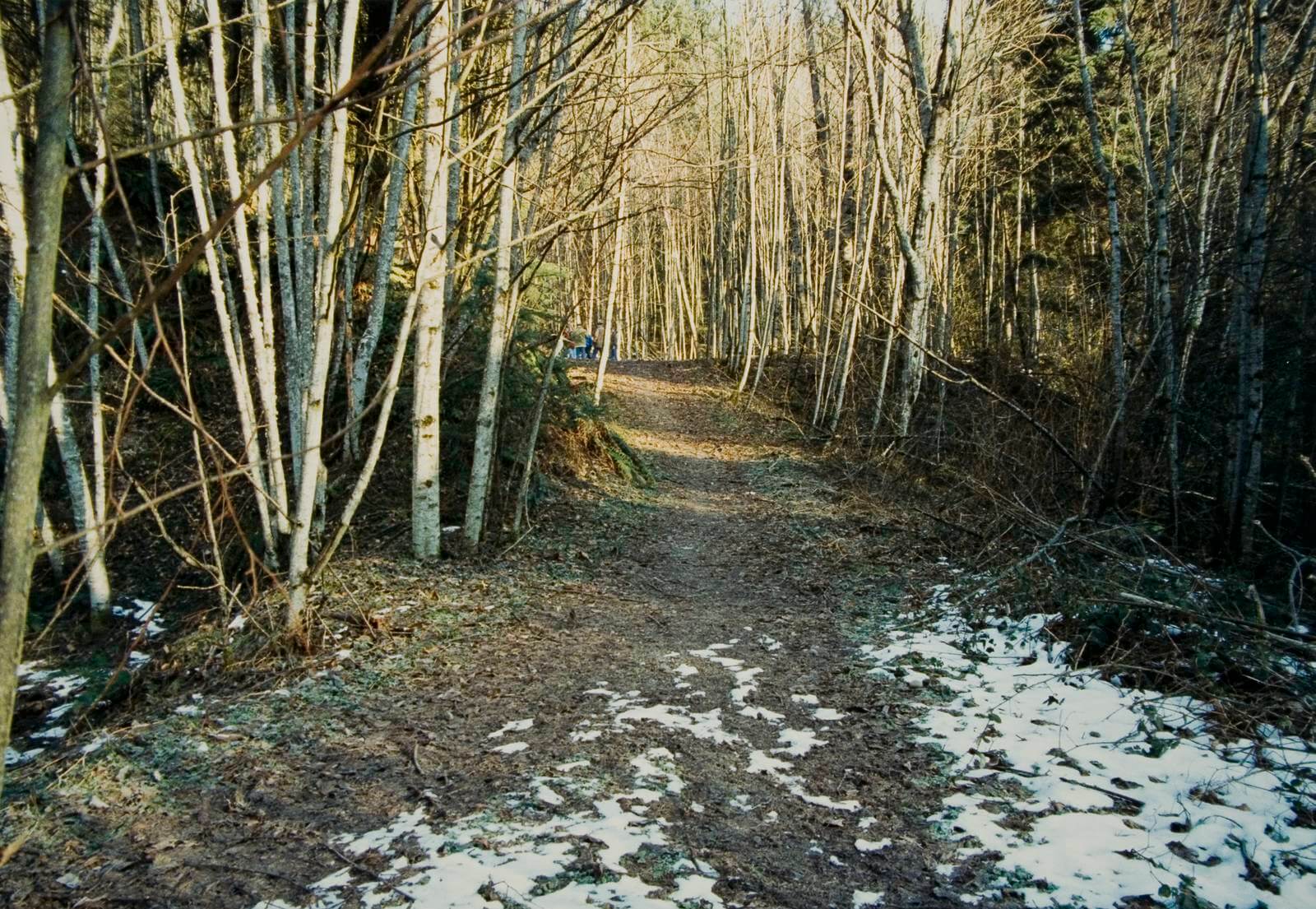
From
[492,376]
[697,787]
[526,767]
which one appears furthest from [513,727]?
[492,376]

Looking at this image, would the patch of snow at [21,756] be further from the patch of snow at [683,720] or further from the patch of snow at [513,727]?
the patch of snow at [683,720]

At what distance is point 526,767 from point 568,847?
0.81 meters

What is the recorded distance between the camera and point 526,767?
416 cm

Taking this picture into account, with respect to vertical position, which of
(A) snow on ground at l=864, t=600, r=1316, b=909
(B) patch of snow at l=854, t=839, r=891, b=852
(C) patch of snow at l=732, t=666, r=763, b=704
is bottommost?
(C) patch of snow at l=732, t=666, r=763, b=704

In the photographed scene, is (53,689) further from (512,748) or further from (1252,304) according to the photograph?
(1252,304)

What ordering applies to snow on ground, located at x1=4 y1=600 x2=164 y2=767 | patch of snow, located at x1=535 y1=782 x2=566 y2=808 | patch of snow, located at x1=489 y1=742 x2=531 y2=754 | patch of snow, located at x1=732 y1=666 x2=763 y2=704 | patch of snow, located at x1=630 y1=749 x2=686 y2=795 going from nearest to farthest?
patch of snow, located at x1=535 y1=782 x2=566 y2=808 < patch of snow, located at x1=630 y1=749 x2=686 y2=795 < patch of snow, located at x1=489 y1=742 x2=531 y2=754 < patch of snow, located at x1=732 y1=666 x2=763 y2=704 < snow on ground, located at x1=4 y1=600 x2=164 y2=767

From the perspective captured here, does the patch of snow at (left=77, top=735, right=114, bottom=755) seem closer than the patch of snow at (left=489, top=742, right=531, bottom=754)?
Yes

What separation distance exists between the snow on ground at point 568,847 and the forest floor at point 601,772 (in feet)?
0.04

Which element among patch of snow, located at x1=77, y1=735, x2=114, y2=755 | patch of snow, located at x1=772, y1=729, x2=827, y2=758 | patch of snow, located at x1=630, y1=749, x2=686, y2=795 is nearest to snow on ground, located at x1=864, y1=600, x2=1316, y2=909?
patch of snow, located at x1=772, y1=729, x2=827, y2=758

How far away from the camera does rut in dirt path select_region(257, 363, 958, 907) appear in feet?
10.4

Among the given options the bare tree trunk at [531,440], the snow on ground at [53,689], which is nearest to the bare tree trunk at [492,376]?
the bare tree trunk at [531,440]

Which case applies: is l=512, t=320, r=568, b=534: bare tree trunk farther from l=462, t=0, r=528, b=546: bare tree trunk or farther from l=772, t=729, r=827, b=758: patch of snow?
l=772, t=729, r=827, b=758: patch of snow

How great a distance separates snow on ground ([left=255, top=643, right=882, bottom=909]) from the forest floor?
1 centimetres

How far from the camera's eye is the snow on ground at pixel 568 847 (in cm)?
307
